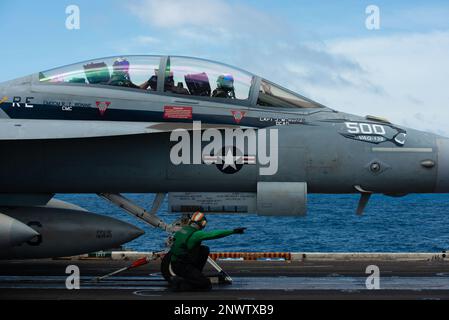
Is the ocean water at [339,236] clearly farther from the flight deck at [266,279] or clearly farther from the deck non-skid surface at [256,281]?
the deck non-skid surface at [256,281]

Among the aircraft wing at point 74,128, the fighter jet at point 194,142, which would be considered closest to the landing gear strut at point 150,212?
the fighter jet at point 194,142

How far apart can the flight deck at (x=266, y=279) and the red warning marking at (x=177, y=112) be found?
3616 millimetres

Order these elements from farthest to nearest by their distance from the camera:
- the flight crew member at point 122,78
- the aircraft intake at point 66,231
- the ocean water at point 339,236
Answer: the ocean water at point 339,236 < the aircraft intake at point 66,231 < the flight crew member at point 122,78

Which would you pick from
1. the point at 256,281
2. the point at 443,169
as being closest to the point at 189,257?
the point at 256,281

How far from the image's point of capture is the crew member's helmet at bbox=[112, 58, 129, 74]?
15097 mm

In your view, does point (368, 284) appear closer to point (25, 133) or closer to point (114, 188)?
point (114, 188)

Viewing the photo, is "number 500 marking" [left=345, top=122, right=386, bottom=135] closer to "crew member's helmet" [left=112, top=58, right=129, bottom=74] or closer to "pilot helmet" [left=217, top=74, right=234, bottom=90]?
"pilot helmet" [left=217, top=74, right=234, bottom=90]

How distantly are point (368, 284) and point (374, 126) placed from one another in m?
3.56

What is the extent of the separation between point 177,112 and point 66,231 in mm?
3825

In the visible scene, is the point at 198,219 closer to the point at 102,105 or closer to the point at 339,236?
the point at 102,105

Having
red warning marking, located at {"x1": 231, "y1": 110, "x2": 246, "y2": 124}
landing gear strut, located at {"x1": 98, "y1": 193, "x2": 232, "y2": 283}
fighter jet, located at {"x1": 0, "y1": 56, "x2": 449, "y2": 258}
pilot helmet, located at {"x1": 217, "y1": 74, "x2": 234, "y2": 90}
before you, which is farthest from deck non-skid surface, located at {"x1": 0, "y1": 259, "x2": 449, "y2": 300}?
pilot helmet, located at {"x1": 217, "y1": 74, "x2": 234, "y2": 90}

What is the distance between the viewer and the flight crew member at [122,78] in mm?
14969

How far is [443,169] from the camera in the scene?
14.8 meters

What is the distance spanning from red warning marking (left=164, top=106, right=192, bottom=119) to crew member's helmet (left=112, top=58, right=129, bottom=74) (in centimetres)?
124
